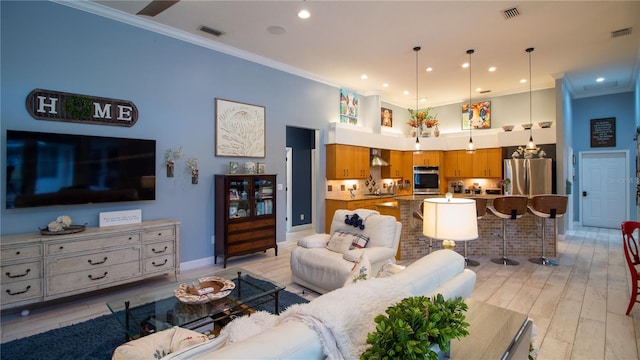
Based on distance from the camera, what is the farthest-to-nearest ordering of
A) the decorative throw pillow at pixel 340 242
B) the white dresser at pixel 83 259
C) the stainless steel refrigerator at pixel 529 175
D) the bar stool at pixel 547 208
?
the stainless steel refrigerator at pixel 529 175 → the bar stool at pixel 547 208 → the decorative throw pillow at pixel 340 242 → the white dresser at pixel 83 259

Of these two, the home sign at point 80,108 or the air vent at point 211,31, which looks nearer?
the home sign at point 80,108

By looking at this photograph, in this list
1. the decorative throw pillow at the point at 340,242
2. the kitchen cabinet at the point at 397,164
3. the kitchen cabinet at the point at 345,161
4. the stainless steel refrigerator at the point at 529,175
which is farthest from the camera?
the kitchen cabinet at the point at 397,164

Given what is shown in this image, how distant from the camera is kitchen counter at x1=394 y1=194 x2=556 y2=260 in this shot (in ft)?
16.3

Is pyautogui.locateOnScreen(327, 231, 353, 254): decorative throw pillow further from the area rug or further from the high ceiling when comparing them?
the high ceiling

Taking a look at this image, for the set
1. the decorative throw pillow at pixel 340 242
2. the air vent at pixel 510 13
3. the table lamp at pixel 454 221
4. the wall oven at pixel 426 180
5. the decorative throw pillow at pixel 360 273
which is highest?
the air vent at pixel 510 13

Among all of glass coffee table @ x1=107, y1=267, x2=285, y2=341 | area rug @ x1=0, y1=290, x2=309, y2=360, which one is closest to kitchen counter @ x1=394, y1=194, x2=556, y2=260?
glass coffee table @ x1=107, y1=267, x2=285, y2=341

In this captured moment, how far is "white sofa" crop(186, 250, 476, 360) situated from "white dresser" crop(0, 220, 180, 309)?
2952 millimetres

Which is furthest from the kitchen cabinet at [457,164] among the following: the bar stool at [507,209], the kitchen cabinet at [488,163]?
the bar stool at [507,209]

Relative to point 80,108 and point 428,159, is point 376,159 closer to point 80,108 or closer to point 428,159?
point 428,159

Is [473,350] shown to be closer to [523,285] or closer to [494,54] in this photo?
[523,285]

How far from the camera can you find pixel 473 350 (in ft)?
4.47

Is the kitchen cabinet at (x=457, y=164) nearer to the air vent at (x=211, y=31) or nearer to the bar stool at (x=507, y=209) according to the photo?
the bar stool at (x=507, y=209)

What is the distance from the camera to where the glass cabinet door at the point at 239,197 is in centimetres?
479

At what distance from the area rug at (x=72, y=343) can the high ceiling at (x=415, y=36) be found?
11.9ft
